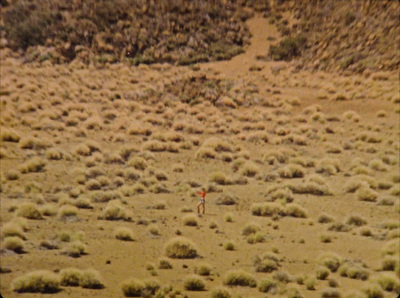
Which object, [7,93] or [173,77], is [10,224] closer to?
[7,93]

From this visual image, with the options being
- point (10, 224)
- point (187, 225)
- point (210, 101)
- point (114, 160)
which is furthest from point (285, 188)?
point (210, 101)

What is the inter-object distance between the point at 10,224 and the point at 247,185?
491 inches

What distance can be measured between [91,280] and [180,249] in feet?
13.0

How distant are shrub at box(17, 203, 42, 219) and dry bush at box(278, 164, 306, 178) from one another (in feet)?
43.6

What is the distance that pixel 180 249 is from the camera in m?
20.7

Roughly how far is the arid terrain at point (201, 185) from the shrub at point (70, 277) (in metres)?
0.04

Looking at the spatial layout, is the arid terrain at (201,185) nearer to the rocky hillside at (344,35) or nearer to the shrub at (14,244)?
the shrub at (14,244)

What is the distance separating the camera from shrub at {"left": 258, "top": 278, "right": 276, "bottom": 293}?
17.9 metres

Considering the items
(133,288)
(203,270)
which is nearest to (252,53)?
(203,270)

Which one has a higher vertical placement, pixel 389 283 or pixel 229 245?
pixel 229 245

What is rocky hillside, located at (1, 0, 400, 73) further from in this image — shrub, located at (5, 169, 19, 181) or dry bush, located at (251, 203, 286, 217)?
shrub, located at (5, 169, 19, 181)

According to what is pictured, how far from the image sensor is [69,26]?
68812 millimetres

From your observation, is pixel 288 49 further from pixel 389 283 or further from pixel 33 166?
pixel 389 283

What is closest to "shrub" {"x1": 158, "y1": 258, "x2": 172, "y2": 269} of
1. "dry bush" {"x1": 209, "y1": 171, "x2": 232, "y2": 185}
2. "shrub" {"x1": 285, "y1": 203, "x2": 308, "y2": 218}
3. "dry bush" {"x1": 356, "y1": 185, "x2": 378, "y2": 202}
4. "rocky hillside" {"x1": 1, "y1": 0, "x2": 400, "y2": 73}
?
"shrub" {"x1": 285, "y1": 203, "x2": 308, "y2": 218}
